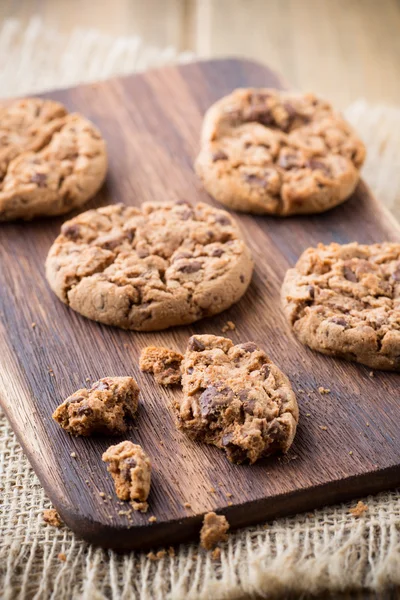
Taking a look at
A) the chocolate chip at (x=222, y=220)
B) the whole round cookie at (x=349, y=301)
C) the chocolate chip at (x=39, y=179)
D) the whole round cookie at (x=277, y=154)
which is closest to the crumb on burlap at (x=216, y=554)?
the whole round cookie at (x=349, y=301)

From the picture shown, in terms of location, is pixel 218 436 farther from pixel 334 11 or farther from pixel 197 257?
pixel 334 11

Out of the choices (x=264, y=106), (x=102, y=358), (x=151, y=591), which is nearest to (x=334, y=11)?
(x=264, y=106)

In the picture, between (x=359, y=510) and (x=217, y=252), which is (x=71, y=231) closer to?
(x=217, y=252)

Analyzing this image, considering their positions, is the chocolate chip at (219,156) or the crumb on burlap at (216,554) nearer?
the crumb on burlap at (216,554)

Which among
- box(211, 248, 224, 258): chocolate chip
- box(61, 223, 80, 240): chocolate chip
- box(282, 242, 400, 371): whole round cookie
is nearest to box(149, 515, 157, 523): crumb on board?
box(282, 242, 400, 371): whole round cookie

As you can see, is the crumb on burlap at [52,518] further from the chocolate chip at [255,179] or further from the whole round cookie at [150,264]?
the chocolate chip at [255,179]

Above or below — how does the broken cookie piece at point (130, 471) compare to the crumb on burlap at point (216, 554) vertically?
above

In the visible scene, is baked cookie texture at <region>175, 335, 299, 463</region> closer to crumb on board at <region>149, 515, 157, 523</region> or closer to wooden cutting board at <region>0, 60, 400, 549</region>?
wooden cutting board at <region>0, 60, 400, 549</region>
